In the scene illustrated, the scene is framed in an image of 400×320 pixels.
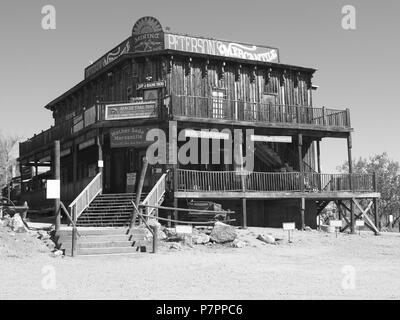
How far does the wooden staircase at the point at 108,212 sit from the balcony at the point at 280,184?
2455 mm

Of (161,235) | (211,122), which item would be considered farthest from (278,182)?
(161,235)

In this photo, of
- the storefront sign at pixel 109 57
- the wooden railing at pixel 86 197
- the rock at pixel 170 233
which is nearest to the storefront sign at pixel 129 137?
the wooden railing at pixel 86 197

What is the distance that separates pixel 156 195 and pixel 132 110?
4502 mm

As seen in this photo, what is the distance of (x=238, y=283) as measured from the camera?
1047cm

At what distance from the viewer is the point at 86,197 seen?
20.4 metres

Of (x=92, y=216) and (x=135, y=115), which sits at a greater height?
(x=135, y=115)

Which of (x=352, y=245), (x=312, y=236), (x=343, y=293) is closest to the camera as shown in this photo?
(x=343, y=293)

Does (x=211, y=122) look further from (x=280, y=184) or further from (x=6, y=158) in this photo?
(x=6, y=158)

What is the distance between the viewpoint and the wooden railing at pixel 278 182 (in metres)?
22.9

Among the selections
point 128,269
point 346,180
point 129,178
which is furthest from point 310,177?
point 128,269

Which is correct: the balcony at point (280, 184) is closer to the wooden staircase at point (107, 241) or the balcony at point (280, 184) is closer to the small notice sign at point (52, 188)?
the wooden staircase at point (107, 241)

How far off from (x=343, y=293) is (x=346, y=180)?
15.8 meters

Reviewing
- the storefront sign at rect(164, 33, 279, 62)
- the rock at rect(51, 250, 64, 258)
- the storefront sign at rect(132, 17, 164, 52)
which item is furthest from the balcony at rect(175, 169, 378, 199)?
the rock at rect(51, 250, 64, 258)

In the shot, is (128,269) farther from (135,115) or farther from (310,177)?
(310,177)
